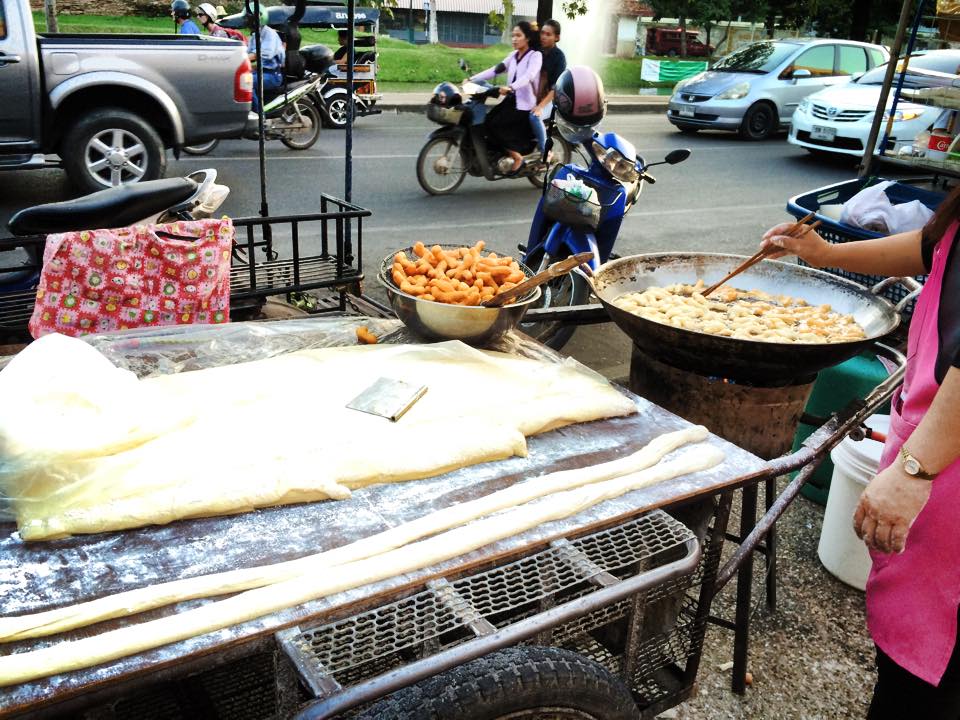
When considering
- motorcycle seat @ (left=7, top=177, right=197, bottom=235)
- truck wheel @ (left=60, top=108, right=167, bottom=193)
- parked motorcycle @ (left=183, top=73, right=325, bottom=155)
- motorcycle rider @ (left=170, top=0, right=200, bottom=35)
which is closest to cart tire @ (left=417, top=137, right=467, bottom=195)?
parked motorcycle @ (left=183, top=73, right=325, bottom=155)

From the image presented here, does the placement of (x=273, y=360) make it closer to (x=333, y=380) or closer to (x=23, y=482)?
(x=333, y=380)

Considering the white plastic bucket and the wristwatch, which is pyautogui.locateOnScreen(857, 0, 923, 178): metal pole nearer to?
the white plastic bucket

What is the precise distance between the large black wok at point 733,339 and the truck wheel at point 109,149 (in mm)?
5672

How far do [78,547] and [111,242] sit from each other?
6.33 feet

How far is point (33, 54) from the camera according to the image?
22.6 ft

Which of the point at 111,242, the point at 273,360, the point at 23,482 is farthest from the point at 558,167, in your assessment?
the point at 23,482

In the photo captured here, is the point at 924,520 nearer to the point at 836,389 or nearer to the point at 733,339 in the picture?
the point at 733,339

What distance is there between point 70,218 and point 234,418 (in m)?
1.90

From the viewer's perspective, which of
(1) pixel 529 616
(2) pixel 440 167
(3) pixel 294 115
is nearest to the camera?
(1) pixel 529 616

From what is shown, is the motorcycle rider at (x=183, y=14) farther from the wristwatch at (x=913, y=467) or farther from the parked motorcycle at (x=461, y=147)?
the wristwatch at (x=913, y=467)

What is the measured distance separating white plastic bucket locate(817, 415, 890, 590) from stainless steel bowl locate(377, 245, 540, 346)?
1382mm

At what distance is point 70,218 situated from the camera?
3.31 meters

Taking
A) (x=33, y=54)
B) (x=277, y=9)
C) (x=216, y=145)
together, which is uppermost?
(x=277, y=9)

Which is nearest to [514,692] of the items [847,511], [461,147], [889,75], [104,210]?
[847,511]
